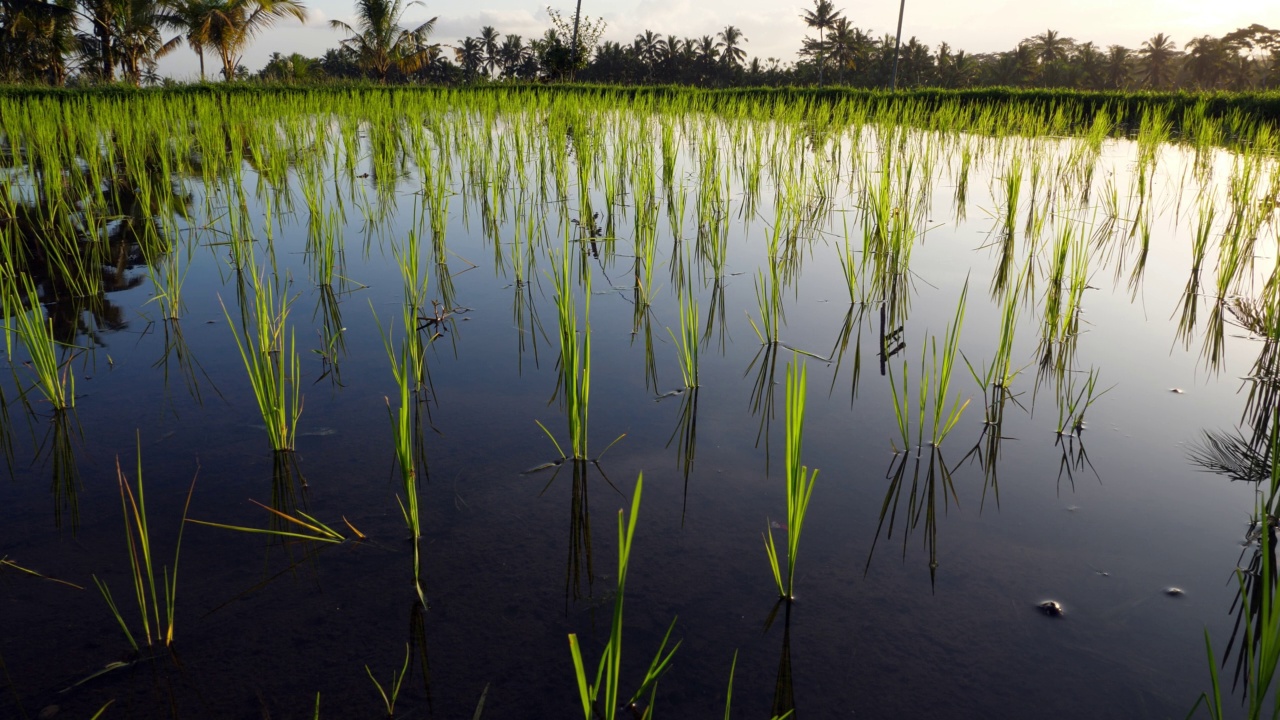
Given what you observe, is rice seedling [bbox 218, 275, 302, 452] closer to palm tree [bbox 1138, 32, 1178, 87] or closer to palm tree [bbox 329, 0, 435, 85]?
palm tree [bbox 329, 0, 435, 85]

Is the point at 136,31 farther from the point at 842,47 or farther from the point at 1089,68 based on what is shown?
the point at 1089,68

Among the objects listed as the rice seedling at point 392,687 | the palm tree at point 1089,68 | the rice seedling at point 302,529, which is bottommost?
the rice seedling at point 392,687

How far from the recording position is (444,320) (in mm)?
2418

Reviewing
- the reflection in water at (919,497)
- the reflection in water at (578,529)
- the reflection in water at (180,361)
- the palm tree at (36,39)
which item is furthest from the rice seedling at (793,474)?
the palm tree at (36,39)

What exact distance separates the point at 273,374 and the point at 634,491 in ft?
2.98

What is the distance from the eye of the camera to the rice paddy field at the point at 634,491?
3.34ft

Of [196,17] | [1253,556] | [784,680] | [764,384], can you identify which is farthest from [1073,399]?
[196,17]

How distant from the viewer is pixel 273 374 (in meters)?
1.74

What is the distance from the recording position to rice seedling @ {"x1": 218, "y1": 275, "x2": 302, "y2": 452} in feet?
4.76

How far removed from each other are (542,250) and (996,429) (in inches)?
82.2

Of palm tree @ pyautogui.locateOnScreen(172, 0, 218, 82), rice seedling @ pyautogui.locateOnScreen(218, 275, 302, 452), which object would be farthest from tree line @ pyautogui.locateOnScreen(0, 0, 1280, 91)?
rice seedling @ pyautogui.locateOnScreen(218, 275, 302, 452)

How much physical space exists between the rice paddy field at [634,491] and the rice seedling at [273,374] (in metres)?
0.02

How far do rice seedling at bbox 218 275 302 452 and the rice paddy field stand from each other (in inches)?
0.8

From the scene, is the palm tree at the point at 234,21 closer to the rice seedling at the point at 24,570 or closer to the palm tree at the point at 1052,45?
the rice seedling at the point at 24,570
